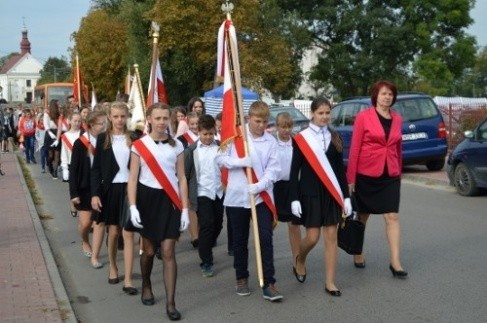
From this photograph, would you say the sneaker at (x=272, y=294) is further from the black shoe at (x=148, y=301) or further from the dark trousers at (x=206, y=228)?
the dark trousers at (x=206, y=228)

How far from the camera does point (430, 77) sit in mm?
44781

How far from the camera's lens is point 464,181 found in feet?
40.6

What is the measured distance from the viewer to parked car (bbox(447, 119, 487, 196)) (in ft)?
38.9

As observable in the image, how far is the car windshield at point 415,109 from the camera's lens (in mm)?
15695

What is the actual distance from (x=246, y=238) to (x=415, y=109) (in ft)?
34.0

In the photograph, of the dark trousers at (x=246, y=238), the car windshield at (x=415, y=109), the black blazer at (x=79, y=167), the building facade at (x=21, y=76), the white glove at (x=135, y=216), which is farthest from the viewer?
the building facade at (x=21, y=76)

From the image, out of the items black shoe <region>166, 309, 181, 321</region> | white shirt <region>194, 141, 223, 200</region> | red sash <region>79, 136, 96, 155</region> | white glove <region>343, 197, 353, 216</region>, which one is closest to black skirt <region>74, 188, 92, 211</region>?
red sash <region>79, 136, 96, 155</region>

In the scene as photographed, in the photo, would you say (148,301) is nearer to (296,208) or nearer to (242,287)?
(242,287)

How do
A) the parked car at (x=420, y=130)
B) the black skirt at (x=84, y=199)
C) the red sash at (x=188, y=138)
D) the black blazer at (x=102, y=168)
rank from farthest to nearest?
1. the parked car at (x=420, y=130)
2. the red sash at (x=188, y=138)
3. the black skirt at (x=84, y=199)
4. the black blazer at (x=102, y=168)

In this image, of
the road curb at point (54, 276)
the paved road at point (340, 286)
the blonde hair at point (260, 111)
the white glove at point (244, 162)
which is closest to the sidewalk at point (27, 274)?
the road curb at point (54, 276)

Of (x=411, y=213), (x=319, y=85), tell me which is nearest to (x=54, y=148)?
(x=411, y=213)

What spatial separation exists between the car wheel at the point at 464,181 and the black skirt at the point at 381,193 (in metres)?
5.67

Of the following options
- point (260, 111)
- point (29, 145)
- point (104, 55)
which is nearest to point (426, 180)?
point (260, 111)

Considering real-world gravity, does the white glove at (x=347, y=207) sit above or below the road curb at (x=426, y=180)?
above
